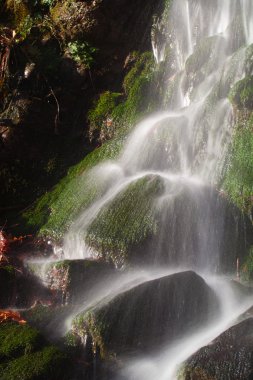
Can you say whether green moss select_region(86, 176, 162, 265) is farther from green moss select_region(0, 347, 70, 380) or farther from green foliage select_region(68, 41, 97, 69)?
green foliage select_region(68, 41, 97, 69)

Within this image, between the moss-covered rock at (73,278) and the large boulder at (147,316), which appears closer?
the large boulder at (147,316)

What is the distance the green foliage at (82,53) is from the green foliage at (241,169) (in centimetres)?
428

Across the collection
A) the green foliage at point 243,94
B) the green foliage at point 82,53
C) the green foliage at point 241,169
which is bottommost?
the green foliage at point 241,169

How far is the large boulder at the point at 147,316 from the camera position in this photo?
4.36m

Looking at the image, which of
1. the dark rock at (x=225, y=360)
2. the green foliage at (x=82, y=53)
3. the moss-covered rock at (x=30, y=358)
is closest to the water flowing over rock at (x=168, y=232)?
the dark rock at (x=225, y=360)

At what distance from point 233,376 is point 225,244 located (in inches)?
98.2

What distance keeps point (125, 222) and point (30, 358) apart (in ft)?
7.74

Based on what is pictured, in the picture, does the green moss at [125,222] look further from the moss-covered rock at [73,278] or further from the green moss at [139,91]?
the green moss at [139,91]

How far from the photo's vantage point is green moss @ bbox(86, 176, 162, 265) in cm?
579

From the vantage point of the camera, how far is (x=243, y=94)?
6.64 metres

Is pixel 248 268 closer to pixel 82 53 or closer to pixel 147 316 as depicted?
pixel 147 316

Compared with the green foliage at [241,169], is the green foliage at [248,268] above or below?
below

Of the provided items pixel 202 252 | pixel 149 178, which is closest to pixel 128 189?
pixel 149 178

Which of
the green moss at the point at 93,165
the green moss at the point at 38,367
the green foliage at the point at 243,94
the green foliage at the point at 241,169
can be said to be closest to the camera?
the green moss at the point at 38,367
